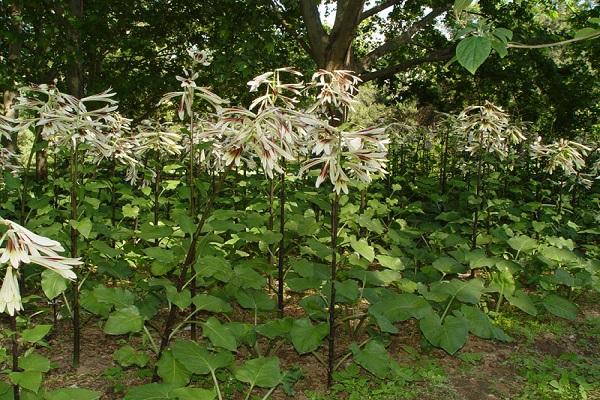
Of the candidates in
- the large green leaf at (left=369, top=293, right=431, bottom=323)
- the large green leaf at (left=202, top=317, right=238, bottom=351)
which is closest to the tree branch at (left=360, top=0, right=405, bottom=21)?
the large green leaf at (left=369, top=293, right=431, bottom=323)

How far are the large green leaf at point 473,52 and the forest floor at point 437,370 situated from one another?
6.99 ft

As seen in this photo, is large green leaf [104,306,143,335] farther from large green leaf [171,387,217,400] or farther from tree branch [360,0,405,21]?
tree branch [360,0,405,21]

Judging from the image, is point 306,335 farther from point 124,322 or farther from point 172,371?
point 124,322

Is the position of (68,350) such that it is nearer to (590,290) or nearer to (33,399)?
(33,399)

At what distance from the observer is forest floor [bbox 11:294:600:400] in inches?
119

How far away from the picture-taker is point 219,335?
8.50 feet

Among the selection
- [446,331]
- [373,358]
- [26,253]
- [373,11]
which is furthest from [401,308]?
[373,11]

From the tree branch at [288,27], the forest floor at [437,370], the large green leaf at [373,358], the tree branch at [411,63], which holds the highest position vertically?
the tree branch at [288,27]

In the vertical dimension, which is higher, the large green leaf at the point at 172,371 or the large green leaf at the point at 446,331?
the large green leaf at the point at 446,331

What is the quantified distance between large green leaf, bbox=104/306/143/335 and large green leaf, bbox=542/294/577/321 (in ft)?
9.20

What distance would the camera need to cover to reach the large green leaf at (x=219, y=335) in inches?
99.7

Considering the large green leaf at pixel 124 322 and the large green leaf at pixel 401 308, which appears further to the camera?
the large green leaf at pixel 401 308

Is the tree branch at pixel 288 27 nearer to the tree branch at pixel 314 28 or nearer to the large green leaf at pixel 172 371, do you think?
the tree branch at pixel 314 28

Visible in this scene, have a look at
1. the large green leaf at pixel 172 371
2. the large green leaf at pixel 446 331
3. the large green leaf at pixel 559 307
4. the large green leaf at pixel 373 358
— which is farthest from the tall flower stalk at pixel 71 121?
the large green leaf at pixel 559 307
